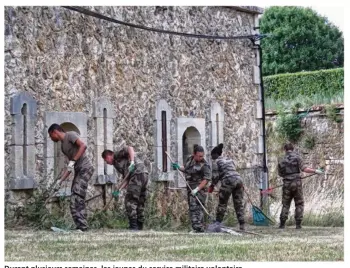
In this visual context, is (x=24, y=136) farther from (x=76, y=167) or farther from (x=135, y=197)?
(x=135, y=197)

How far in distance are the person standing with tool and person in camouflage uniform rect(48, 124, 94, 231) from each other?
6.33ft

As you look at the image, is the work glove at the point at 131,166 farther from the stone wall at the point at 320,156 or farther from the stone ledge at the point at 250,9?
the stone wall at the point at 320,156

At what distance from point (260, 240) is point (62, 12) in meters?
5.16

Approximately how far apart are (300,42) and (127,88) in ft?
73.6

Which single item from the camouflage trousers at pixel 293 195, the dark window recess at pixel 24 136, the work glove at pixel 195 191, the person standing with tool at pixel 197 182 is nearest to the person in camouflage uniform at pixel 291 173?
the camouflage trousers at pixel 293 195

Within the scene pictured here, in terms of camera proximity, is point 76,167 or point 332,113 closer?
point 76,167

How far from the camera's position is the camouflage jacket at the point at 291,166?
56.3ft

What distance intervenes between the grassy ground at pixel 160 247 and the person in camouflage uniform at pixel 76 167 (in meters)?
0.38

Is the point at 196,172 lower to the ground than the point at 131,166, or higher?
lower

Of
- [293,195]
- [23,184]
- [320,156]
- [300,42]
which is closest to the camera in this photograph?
[23,184]

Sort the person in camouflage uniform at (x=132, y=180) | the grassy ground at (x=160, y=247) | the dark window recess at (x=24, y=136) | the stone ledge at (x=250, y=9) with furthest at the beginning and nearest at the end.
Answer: the stone ledge at (x=250, y=9) → the person in camouflage uniform at (x=132, y=180) → the dark window recess at (x=24, y=136) → the grassy ground at (x=160, y=247)

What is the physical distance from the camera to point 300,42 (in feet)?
125

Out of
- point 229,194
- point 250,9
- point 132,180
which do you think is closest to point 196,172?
point 229,194

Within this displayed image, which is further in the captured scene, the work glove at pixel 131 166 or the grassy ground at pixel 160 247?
the work glove at pixel 131 166
